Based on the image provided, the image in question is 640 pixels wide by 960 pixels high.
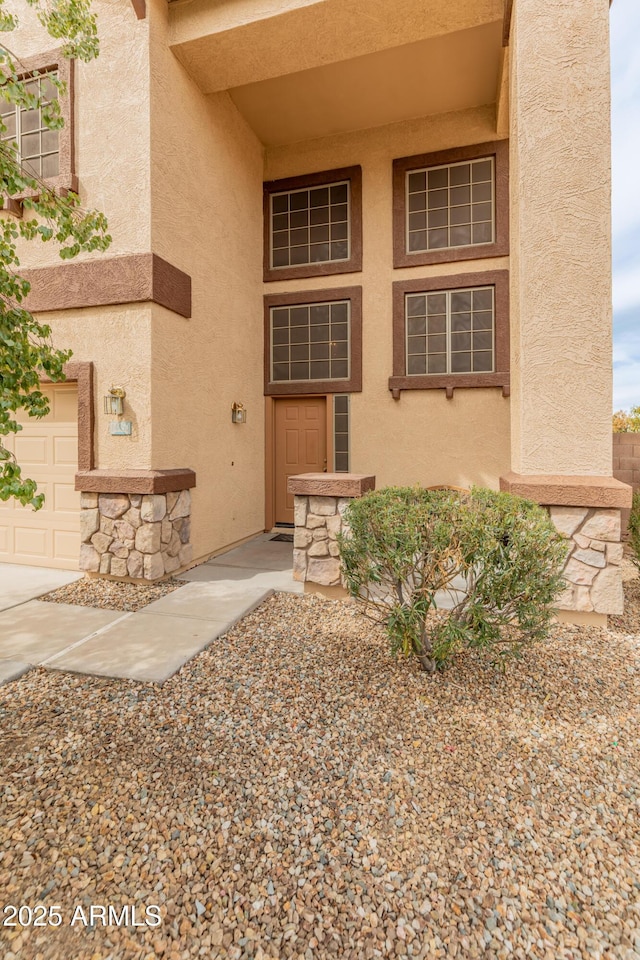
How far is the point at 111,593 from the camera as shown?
4.71 metres

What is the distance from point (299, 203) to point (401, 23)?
2724 mm

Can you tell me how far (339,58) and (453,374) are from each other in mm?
3943

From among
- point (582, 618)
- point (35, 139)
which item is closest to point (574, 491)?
point (582, 618)

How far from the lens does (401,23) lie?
4945 millimetres

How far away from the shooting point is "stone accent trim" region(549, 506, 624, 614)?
370 centimetres

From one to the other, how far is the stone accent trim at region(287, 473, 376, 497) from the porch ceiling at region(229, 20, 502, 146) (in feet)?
17.8

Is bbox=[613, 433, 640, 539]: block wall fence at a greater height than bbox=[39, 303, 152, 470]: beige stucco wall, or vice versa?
bbox=[39, 303, 152, 470]: beige stucco wall

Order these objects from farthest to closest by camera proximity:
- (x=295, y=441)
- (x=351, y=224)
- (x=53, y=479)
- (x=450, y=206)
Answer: (x=295, y=441), (x=351, y=224), (x=450, y=206), (x=53, y=479)

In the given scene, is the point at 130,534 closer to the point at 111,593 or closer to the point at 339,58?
the point at 111,593

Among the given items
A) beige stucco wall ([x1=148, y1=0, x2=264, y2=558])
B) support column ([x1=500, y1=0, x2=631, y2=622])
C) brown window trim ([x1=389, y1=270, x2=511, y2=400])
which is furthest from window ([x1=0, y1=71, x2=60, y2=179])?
support column ([x1=500, y1=0, x2=631, y2=622])

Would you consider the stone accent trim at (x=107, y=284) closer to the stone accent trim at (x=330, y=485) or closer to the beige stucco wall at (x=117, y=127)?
the beige stucco wall at (x=117, y=127)

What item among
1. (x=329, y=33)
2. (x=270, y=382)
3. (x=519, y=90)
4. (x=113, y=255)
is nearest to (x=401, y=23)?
(x=329, y=33)

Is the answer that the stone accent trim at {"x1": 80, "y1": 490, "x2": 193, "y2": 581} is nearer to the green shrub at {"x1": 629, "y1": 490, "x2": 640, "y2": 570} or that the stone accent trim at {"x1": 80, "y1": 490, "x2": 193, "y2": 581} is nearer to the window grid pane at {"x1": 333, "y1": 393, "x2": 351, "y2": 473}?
the window grid pane at {"x1": 333, "y1": 393, "x2": 351, "y2": 473}

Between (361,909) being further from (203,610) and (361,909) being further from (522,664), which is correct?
(203,610)
